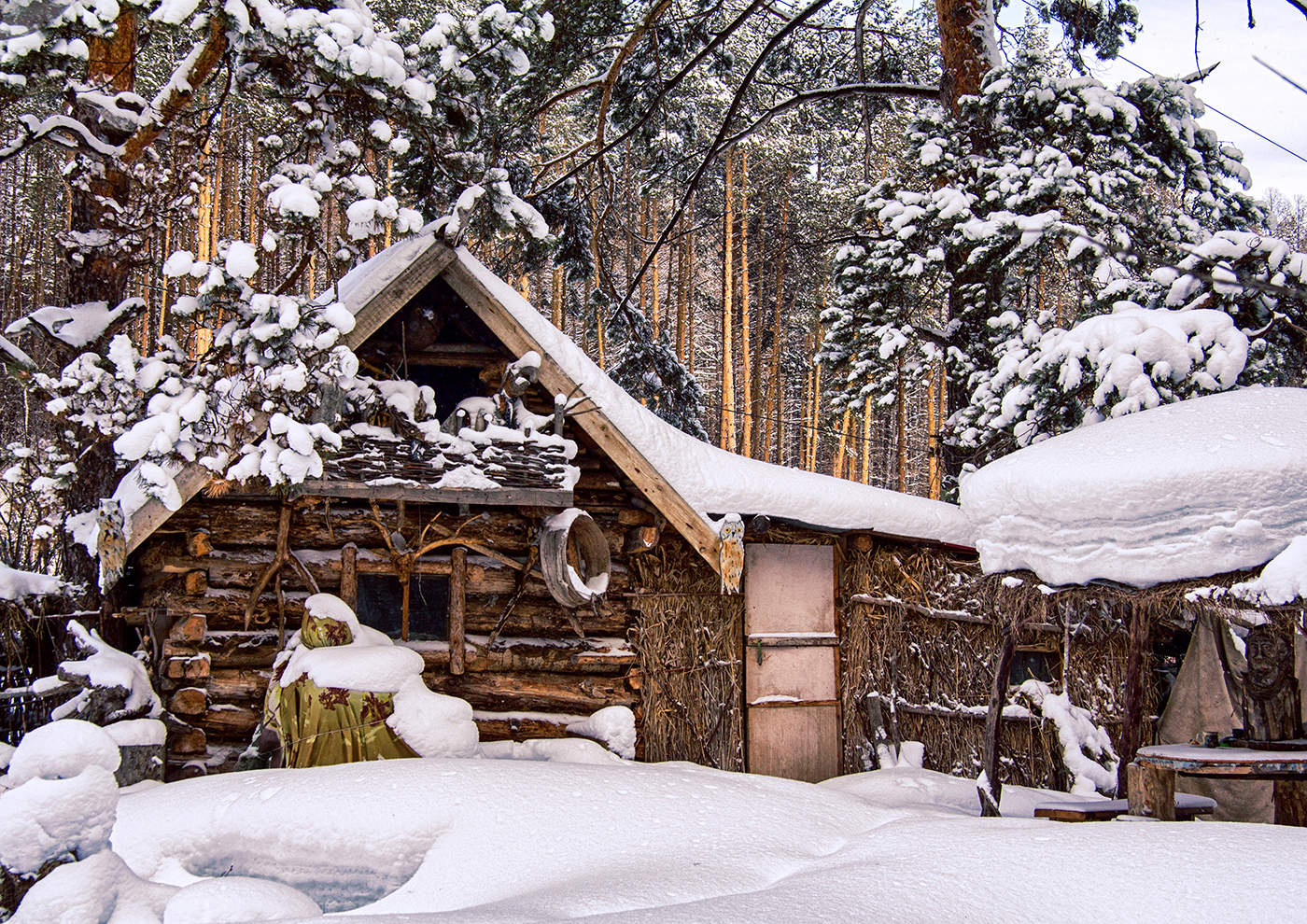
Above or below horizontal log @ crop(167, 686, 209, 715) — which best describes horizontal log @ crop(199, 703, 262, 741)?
below

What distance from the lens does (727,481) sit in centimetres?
912

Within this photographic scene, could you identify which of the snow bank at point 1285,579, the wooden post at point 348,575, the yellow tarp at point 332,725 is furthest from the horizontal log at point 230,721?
the snow bank at point 1285,579

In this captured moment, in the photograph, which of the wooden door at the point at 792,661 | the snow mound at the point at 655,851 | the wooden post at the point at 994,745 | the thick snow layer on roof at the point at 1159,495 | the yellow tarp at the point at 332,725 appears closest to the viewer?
the snow mound at the point at 655,851

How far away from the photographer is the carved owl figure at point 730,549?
7734mm

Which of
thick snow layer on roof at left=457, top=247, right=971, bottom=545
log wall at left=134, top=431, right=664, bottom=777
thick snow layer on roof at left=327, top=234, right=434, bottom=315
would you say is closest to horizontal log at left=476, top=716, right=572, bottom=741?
log wall at left=134, top=431, right=664, bottom=777

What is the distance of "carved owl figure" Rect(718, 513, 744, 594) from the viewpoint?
25.4 feet

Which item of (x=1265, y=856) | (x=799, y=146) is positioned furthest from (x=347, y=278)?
(x=799, y=146)

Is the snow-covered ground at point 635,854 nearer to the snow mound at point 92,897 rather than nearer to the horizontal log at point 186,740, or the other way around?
the snow mound at point 92,897

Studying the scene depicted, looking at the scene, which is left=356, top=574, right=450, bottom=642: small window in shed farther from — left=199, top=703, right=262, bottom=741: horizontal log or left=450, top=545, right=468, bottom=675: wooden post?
left=199, top=703, right=262, bottom=741: horizontal log

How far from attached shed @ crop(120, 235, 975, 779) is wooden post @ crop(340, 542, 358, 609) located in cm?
2

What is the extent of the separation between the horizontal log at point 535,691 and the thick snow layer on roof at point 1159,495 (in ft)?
11.4

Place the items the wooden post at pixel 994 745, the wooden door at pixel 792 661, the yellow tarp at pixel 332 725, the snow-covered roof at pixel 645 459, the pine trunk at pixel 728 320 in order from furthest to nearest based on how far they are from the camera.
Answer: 1. the pine trunk at pixel 728 320
2. the wooden door at pixel 792 661
3. the snow-covered roof at pixel 645 459
4. the wooden post at pixel 994 745
5. the yellow tarp at pixel 332 725

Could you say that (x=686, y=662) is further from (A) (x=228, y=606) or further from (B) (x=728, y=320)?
(B) (x=728, y=320)

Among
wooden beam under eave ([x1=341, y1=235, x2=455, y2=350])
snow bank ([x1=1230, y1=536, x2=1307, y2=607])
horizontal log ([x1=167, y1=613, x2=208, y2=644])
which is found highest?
wooden beam under eave ([x1=341, y1=235, x2=455, y2=350])
